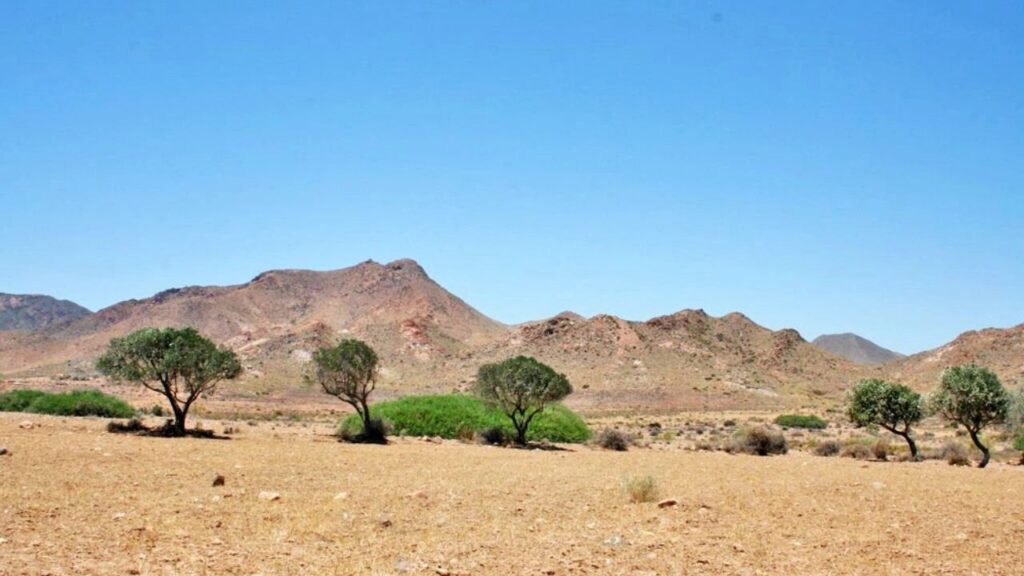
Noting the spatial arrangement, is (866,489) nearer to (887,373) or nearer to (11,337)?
(887,373)

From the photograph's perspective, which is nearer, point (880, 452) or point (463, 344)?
point (880, 452)

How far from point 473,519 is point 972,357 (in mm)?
110763

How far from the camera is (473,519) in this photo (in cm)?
1343

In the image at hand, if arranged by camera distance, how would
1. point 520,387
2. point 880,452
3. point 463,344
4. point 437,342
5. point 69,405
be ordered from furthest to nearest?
point 463,344, point 437,342, point 69,405, point 520,387, point 880,452

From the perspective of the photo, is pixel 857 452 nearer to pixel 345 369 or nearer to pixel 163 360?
pixel 345 369

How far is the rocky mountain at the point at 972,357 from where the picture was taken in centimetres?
10006

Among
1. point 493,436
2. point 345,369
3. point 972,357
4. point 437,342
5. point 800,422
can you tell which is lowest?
point 493,436

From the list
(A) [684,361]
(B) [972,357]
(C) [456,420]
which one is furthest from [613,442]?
(B) [972,357]

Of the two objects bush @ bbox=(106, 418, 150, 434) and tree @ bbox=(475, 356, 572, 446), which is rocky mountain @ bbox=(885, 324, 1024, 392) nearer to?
tree @ bbox=(475, 356, 572, 446)

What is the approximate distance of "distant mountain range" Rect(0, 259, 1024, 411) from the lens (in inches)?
3780

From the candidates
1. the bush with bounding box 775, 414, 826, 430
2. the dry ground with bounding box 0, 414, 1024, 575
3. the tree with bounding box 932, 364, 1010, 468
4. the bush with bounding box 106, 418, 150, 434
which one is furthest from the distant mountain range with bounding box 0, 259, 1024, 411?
the dry ground with bounding box 0, 414, 1024, 575

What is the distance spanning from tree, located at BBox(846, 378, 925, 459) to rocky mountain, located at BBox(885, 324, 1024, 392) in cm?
7222

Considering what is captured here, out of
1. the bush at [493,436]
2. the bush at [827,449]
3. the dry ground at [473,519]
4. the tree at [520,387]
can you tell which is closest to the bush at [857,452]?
the bush at [827,449]

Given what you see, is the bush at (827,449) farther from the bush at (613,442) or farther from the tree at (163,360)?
the tree at (163,360)
